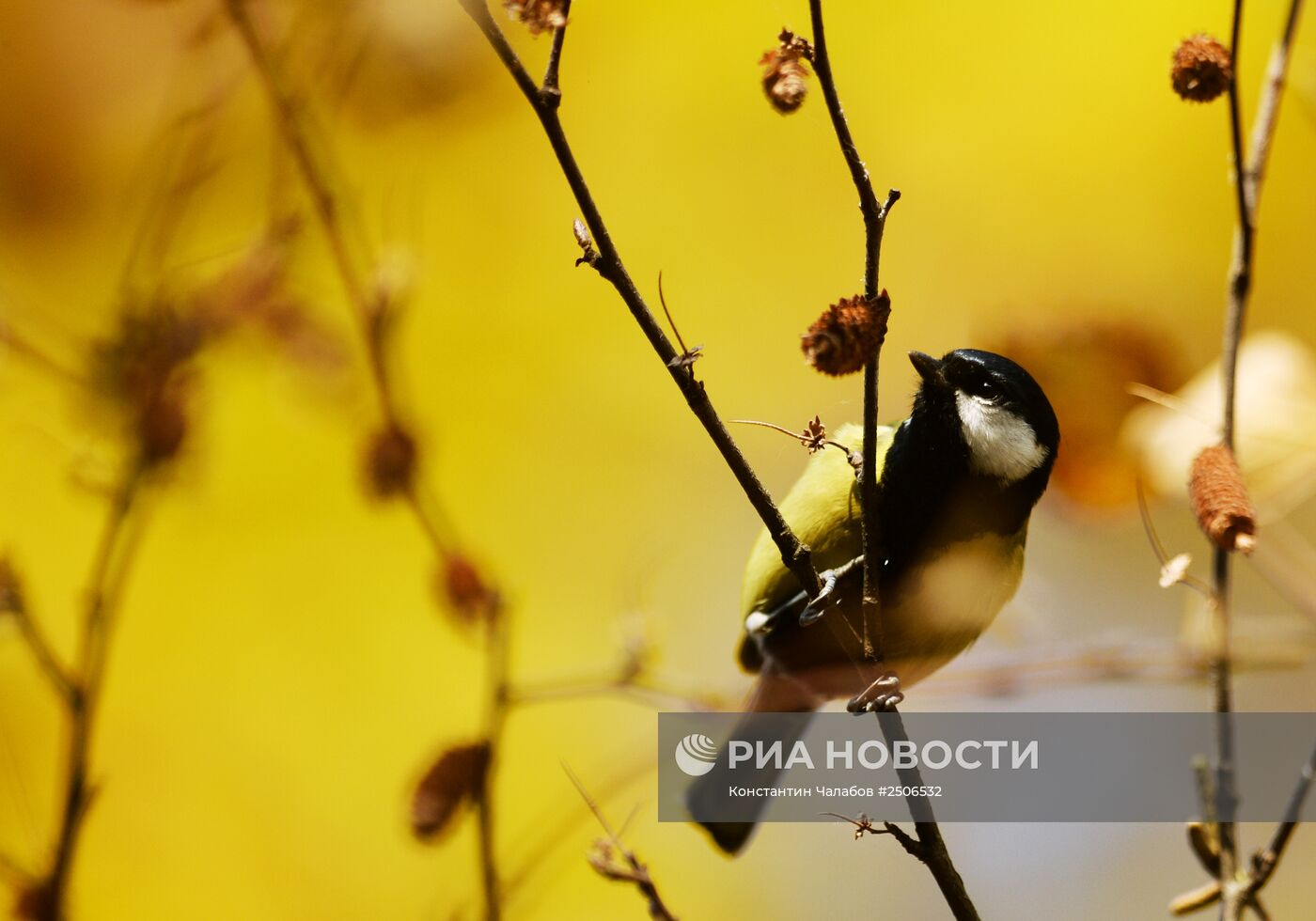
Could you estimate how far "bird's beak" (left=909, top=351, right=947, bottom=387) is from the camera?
3.66ft

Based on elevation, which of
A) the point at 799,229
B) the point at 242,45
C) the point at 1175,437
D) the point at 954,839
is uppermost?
the point at 242,45

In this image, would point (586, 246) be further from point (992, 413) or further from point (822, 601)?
point (992, 413)

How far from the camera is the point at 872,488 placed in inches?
33.5

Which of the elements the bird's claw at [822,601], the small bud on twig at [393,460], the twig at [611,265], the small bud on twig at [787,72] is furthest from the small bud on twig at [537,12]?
the small bud on twig at [393,460]

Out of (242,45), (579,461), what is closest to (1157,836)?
(579,461)

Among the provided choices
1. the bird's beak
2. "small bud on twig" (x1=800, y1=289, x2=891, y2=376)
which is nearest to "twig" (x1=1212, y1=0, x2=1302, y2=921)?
the bird's beak

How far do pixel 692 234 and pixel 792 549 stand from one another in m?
0.99

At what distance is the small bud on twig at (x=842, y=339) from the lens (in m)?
0.69

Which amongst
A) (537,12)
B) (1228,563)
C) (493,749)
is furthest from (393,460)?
(1228,563)

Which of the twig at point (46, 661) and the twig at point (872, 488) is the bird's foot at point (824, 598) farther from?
the twig at point (46, 661)

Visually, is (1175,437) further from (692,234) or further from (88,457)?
(88,457)

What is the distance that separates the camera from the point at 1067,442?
1200mm

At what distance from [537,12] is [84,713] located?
0.65m

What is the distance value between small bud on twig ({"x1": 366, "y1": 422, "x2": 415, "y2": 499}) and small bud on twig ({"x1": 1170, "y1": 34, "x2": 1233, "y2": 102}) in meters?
0.78
